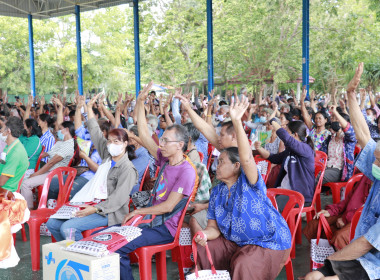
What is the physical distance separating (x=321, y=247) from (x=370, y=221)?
865 millimetres

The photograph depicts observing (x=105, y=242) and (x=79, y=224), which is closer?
(x=105, y=242)

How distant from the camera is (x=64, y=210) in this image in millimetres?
3355

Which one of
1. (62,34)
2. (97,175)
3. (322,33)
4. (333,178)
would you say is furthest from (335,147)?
(62,34)

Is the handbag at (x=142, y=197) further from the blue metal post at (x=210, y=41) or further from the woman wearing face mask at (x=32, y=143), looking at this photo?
the blue metal post at (x=210, y=41)

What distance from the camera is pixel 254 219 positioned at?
7.64 ft

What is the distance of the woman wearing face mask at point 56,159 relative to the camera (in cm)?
474

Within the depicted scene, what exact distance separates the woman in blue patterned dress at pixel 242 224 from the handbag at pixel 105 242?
46cm

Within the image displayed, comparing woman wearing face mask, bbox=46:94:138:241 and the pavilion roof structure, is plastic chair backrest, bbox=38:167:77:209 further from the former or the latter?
the pavilion roof structure

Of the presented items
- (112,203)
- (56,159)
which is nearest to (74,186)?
(56,159)

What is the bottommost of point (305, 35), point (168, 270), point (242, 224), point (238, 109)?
point (168, 270)

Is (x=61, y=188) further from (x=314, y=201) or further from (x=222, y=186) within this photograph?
(x=314, y=201)

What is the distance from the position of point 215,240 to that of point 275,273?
0.38m

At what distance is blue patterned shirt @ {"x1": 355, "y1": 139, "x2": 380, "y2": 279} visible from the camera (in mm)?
1846

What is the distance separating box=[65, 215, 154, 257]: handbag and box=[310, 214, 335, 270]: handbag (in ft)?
3.71
